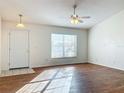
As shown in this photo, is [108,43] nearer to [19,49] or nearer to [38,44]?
[38,44]

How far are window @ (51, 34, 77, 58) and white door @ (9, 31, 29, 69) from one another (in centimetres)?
156

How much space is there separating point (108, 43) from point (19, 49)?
501cm

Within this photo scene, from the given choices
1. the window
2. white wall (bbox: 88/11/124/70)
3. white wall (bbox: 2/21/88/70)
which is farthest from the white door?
white wall (bbox: 88/11/124/70)

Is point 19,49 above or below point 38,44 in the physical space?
below

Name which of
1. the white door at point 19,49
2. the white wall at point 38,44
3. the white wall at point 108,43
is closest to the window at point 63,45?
the white wall at point 38,44

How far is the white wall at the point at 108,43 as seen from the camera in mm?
5723

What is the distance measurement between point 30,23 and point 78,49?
11.9 feet

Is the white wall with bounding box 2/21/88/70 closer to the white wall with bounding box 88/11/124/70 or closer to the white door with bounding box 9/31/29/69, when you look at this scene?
the white door with bounding box 9/31/29/69

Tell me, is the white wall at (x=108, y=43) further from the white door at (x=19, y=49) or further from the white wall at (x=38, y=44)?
the white door at (x=19, y=49)

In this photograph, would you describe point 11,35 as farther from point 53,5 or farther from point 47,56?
point 53,5

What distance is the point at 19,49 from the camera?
19.9 ft

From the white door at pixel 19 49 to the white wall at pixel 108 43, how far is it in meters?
4.32

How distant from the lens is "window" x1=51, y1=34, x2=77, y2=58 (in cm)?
699

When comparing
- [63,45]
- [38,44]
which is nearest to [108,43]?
[63,45]
